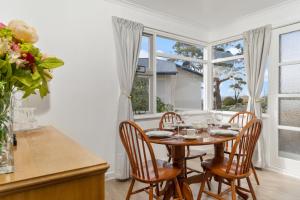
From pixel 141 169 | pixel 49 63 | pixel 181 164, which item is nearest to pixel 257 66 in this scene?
pixel 181 164

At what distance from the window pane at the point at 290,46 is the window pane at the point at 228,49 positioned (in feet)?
2.47

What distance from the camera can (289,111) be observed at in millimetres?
3205

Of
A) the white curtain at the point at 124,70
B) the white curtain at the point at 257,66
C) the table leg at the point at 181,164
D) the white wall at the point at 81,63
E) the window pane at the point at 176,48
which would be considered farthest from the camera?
the window pane at the point at 176,48

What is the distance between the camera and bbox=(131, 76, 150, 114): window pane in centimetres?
345

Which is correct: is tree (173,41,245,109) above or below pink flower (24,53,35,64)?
above

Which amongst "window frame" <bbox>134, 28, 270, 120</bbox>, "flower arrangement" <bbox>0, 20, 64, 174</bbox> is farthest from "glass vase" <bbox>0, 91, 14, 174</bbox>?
"window frame" <bbox>134, 28, 270, 120</bbox>

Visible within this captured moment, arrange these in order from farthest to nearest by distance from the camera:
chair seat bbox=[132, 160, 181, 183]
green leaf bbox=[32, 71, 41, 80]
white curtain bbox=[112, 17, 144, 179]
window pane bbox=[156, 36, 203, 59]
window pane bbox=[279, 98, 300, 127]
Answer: window pane bbox=[156, 36, 203, 59] < window pane bbox=[279, 98, 300, 127] < white curtain bbox=[112, 17, 144, 179] < chair seat bbox=[132, 160, 181, 183] < green leaf bbox=[32, 71, 41, 80]

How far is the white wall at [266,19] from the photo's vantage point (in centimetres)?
310

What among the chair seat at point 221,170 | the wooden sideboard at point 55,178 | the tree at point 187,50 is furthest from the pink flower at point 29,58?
the tree at point 187,50

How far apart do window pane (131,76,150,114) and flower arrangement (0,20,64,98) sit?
8.44 ft

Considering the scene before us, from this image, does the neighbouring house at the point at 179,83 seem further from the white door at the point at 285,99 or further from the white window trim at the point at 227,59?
the white door at the point at 285,99

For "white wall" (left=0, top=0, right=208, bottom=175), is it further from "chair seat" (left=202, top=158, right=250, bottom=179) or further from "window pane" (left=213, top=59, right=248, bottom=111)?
"window pane" (left=213, top=59, right=248, bottom=111)

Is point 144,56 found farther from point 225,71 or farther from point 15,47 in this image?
point 15,47

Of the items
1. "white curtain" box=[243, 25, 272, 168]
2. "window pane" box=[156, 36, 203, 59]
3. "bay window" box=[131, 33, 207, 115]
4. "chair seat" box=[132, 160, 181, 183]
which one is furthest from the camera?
"window pane" box=[156, 36, 203, 59]
